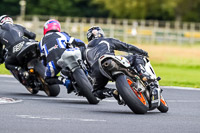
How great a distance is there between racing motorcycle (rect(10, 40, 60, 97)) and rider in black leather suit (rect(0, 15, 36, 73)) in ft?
0.32

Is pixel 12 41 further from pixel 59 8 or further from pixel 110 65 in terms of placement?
pixel 59 8

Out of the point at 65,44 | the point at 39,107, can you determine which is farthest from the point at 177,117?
the point at 65,44

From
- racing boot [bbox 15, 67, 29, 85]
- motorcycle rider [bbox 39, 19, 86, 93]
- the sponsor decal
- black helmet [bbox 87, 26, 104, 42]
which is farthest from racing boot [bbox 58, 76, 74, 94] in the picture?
the sponsor decal

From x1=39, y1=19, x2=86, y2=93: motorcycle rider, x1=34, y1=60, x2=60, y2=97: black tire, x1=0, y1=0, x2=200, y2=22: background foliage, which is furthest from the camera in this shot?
x1=0, y1=0, x2=200, y2=22: background foliage

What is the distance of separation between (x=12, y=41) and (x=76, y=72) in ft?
11.1

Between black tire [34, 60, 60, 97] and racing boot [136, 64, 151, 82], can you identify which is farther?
black tire [34, 60, 60, 97]

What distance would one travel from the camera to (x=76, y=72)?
13.3m

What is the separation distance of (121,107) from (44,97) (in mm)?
2589

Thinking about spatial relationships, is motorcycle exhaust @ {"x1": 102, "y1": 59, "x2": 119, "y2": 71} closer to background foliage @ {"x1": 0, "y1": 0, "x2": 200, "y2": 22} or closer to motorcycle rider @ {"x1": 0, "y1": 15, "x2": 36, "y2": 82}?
motorcycle rider @ {"x1": 0, "y1": 15, "x2": 36, "y2": 82}

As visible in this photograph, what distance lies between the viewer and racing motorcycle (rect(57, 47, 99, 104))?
43.1 feet

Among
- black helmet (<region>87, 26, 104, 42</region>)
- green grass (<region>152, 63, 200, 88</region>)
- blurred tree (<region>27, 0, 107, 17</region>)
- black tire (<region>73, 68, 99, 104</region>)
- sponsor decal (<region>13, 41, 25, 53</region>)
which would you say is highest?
black helmet (<region>87, 26, 104, 42</region>)

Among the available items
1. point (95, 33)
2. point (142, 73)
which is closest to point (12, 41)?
point (95, 33)

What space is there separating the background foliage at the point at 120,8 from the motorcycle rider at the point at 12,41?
2839 inches

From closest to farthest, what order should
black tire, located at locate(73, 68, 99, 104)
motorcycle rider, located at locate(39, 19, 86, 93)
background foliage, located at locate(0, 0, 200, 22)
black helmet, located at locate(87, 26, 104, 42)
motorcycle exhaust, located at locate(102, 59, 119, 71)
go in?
motorcycle exhaust, located at locate(102, 59, 119, 71) → black helmet, located at locate(87, 26, 104, 42) → black tire, located at locate(73, 68, 99, 104) → motorcycle rider, located at locate(39, 19, 86, 93) → background foliage, located at locate(0, 0, 200, 22)
